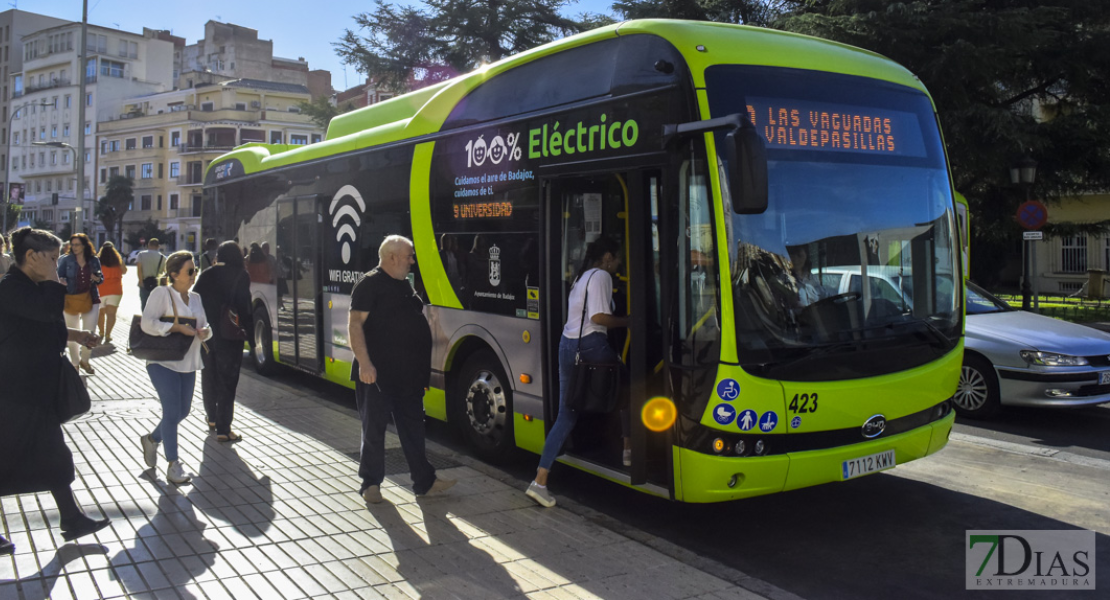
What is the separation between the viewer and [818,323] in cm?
542

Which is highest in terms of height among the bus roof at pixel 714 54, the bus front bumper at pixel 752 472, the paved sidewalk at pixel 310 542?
the bus roof at pixel 714 54

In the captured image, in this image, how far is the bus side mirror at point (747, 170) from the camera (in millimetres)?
4793

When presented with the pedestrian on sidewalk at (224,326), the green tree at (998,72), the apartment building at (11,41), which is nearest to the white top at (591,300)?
the pedestrian on sidewalk at (224,326)

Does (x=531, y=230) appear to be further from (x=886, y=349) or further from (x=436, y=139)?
(x=886, y=349)

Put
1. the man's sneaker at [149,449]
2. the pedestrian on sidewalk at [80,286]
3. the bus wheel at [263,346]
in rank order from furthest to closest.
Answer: the bus wheel at [263,346] < the pedestrian on sidewalk at [80,286] < the man's sneaker at [149,449]

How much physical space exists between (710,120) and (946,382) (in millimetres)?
2558

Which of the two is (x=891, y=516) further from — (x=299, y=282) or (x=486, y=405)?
(x=299, y=282)

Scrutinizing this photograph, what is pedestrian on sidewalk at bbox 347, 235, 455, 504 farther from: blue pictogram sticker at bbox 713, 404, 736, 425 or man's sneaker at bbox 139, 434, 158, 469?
blue pictogram sticker at bbox 713, 404, 736, 425

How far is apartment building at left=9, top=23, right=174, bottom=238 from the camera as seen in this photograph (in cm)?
9162

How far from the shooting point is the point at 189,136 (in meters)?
82.2

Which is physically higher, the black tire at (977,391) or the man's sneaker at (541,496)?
the black tire at (977,391)

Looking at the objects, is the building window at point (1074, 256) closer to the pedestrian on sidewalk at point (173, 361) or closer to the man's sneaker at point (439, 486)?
the man's sneaker at point (439, 486)

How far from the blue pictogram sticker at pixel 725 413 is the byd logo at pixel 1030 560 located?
154cm

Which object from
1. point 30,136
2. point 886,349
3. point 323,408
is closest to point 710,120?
point 886,349
